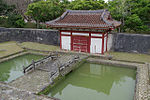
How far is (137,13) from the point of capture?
17.3m

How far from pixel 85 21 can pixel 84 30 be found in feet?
2.70

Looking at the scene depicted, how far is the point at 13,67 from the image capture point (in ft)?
38.1

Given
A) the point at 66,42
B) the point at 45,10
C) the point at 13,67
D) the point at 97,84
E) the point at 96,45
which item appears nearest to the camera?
the point at 97,84

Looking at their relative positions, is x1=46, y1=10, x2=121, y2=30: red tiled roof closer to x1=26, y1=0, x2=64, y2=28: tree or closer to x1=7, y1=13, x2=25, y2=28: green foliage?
x1=26, y1=0, x2=64, y2=28: tree

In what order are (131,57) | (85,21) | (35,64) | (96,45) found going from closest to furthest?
(35,64) → (131,57) → (85,21) → (96,45)

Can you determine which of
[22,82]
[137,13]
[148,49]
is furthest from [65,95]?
[137,13]

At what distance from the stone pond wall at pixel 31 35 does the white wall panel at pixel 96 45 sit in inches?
191

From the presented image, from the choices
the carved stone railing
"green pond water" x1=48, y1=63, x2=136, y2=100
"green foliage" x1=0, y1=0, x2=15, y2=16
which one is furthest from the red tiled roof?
"green foliage" x1=0, y1=0, x2=15, y2=16

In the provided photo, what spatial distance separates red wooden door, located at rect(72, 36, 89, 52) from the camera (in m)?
13.4

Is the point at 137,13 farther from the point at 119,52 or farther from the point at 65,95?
the point at 65,95

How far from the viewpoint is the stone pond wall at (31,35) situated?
16.7 m

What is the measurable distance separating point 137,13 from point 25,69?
579 inches

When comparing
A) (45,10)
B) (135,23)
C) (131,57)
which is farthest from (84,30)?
(45,10)

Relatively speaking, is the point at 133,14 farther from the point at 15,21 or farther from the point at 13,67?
the point at 15,21
